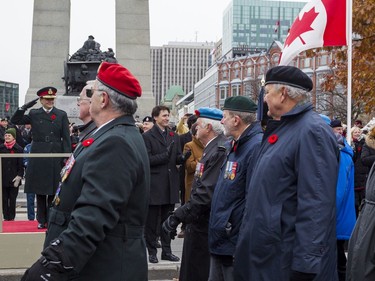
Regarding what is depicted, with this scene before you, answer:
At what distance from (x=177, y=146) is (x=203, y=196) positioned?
11.9 feet

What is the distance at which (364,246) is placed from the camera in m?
3.88

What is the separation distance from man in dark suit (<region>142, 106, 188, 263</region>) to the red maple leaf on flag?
209 cm

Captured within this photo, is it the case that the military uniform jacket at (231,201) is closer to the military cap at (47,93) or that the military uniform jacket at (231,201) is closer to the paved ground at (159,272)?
the paved ground at (159,272)

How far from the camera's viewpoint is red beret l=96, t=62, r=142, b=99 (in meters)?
3.67

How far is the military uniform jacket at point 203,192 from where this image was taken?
18.4 feet

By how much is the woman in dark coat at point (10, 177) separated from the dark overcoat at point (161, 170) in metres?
3.32

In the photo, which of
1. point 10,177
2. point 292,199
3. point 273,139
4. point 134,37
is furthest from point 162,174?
point 134,37

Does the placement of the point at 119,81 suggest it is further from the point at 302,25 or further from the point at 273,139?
the point at 302,25

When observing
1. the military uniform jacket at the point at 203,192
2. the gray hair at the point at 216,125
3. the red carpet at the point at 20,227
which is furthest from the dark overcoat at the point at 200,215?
the red carpet at the point at 20,227

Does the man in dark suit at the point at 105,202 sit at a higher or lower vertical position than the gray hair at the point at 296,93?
lower

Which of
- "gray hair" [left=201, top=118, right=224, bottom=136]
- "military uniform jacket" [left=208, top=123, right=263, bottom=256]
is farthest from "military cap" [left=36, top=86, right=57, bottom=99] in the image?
"military uniform jacket" [left=208, top=123, right=263, bottom=256]

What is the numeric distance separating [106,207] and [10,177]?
871cm

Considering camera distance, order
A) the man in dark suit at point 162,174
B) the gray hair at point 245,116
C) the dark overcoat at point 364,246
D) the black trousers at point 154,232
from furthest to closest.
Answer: the man in dark suit at point 162,174 → the black trousers at point 154,232 → the gray hair at point 245,116 → the dark overcoat at point 364,246

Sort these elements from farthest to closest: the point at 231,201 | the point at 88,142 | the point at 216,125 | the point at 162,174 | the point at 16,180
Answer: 1. the point at 16,180
2. the point at 162,174
3. the point at 216,125
4. the point at 231,201
5. the point at 88,142
